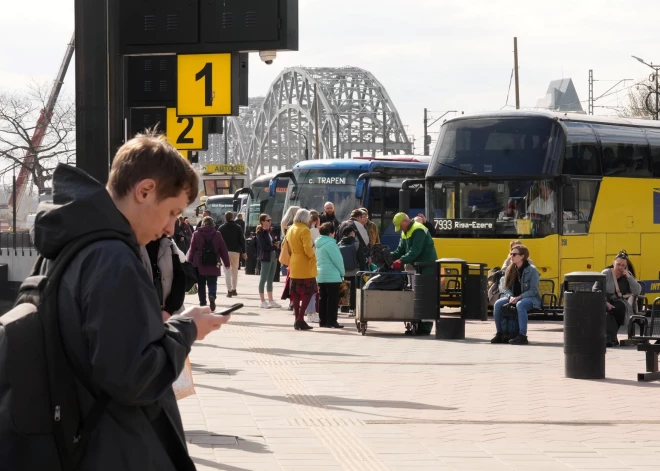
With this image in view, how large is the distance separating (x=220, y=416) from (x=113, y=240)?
6.76 meters

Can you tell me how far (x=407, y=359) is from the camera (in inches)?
577

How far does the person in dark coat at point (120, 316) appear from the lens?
119 inches

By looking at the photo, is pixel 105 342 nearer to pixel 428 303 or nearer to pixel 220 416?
pixel 220 416

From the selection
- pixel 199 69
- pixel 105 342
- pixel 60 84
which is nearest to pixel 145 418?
pixel 105 342

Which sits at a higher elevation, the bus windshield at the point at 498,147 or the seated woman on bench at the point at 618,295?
the bus windshield at the point at 498,147

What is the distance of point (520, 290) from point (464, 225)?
6439 millimetres

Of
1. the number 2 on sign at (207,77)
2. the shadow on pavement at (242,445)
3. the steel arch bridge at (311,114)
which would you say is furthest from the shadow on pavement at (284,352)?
the steel arch bridge at (311,114)

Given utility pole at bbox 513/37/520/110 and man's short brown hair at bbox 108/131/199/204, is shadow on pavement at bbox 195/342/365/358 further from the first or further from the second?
utility pole at bbox 513/37/520/110

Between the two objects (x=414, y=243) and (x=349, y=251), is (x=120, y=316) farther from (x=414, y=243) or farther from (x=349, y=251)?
(x=349, y=251)

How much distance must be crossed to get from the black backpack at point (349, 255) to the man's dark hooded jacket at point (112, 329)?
17.5m

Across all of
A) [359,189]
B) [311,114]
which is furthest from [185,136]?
[311,114]

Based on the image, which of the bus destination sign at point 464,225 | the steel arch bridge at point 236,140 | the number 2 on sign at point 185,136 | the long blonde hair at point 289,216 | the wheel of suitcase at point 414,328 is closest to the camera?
the number 2 on sign at point 185,136

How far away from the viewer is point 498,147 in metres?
23.2

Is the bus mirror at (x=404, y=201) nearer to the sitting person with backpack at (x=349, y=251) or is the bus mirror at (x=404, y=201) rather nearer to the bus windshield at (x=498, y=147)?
the bus windshield at (x=498, y=147)
